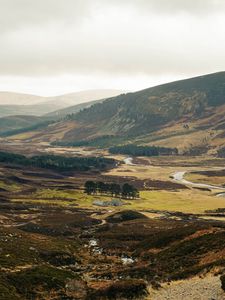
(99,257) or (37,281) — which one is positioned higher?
(37,281)

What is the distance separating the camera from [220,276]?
1981 inches

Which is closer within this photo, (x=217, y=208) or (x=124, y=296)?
(x=124, y=296)

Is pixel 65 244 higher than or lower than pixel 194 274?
lower

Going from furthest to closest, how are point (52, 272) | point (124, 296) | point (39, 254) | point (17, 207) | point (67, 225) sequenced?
point (17, 207) < point (67, 225) < point (39, 254) < point (52, 272) < point (124, 296)

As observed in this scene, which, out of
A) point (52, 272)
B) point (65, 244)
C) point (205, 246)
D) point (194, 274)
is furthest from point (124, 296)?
point (65, 244)

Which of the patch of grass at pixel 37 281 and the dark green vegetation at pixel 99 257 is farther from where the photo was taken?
the patch of grass at pixel 37 281

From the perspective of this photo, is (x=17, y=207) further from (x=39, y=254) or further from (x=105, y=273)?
(x=105, y=273)

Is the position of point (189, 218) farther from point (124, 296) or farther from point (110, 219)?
point (124, 296)

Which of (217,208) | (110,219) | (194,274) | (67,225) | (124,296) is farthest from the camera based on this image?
(217,208)

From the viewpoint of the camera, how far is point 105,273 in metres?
68.0

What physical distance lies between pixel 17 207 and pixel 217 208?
76.5 m

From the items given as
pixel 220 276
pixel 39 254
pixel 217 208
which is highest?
pixel 220 276

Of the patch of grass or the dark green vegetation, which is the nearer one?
the dark green vegetation

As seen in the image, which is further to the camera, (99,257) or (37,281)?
(99,257)
